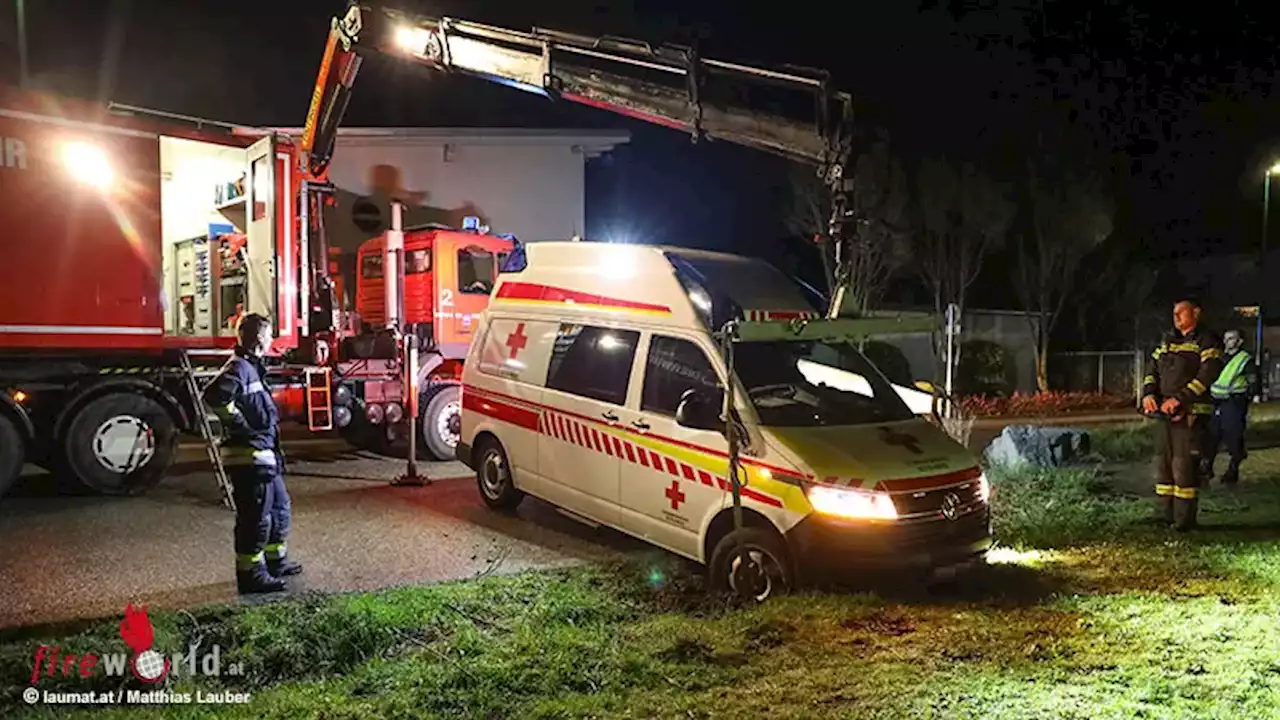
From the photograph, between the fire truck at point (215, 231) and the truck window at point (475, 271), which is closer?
the fire truck at point (215, 231)

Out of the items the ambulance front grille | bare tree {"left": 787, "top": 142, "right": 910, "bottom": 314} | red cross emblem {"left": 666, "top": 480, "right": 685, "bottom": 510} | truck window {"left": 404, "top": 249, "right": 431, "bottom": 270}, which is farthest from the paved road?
bare tree {"left": 787, "top": 142, "right": 910, "bottom": 314}

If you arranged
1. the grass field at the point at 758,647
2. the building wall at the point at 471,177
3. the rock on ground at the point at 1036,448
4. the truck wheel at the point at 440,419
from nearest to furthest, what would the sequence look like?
the grass field at the point at 758,647, the rock on ground at the point at 1036,448, the truck wheel at the point at 440,419, the building wall at the point at 471,177

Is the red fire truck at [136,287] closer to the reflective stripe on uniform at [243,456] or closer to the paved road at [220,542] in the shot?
the paved road at [220,542]

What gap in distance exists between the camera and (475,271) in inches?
490

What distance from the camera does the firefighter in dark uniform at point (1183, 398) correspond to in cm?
755

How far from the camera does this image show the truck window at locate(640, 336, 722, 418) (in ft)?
21.1

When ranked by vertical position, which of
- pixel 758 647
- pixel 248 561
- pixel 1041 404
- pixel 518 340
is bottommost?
pixel 1041 404

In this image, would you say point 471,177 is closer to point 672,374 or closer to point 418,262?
point 418,262

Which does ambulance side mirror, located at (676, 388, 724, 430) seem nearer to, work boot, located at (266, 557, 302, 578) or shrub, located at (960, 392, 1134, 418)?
work boot, located at (266, 557, 302, 578)

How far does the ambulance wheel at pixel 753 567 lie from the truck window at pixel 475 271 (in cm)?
706

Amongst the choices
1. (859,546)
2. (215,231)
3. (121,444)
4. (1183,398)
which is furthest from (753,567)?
(215,231)

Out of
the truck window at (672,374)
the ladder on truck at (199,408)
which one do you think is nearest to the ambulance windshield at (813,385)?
the truck window at (672,374)

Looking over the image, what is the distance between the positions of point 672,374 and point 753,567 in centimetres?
145

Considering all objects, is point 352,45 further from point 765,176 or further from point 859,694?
point 765,176
